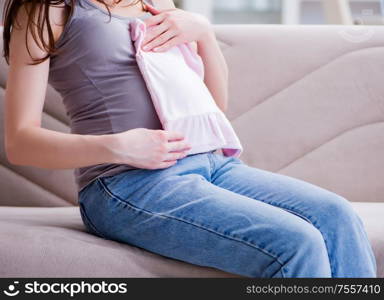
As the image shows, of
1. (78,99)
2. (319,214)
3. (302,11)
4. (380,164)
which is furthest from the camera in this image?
(302,11)

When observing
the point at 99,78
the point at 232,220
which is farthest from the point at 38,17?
the point at 232,220

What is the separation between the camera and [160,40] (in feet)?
3.92

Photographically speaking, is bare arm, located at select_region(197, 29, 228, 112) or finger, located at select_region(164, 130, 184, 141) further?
bare arm, located at select_region(197, 29, 228, 112)

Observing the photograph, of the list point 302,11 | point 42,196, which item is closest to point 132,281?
point 42,196

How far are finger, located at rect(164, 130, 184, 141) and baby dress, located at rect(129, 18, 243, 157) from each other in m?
0.02

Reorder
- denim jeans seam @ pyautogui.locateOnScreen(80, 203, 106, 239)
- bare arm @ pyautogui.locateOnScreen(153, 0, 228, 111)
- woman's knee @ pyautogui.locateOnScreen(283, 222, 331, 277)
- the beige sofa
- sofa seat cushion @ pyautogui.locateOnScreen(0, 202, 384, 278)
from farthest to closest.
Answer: the beige sofa
bare arm @ pyautogui.locateOnScreen(153, 0, 228, 111)
denim jeans seam @ pyautogui.locateOnScreen(80, 203, 106, 239)
sofa seat cushion @ pyautogui.locateOnScreen(0, 202, 384, 278)
woman's knee @ pyautogui.locateOnScreen(283, 222, 331, 277)

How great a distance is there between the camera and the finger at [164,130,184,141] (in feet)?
3.53

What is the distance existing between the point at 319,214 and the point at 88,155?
380 millimetres

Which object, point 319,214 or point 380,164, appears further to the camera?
point 380,164

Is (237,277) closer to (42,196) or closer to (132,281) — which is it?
(132,281)

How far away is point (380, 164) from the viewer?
1.61 meters

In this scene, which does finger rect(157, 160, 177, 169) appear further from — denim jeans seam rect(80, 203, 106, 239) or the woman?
denim jeans seam rect(80, 203, 106, 239)

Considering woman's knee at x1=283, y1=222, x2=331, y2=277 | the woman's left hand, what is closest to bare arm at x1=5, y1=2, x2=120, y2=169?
the woman's left hand

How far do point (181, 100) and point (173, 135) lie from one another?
0.08m
